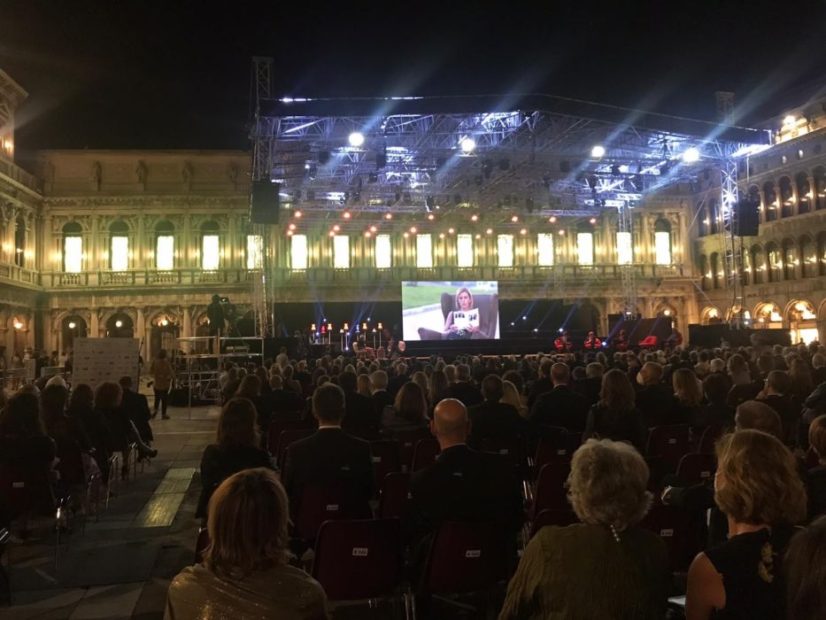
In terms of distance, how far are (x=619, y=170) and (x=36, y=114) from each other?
31127mm

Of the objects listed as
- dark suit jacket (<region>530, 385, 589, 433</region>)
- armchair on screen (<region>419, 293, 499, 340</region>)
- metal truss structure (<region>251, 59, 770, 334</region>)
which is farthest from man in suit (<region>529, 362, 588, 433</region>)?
armchair on screen (<region>419, 293, 499, 340</region>)

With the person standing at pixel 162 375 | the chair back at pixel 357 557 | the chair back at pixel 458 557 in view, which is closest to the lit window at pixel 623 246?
the person standing at pixel 162 375

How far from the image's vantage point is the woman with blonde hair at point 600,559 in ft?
7.48

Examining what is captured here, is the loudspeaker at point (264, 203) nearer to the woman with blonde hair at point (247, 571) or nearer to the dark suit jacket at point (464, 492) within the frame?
the dark suit jacket at point (464, 492)

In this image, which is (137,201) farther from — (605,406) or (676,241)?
(605,406)

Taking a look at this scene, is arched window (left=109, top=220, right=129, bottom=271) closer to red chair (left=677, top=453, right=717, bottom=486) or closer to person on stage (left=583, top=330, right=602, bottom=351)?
person on stage (left=583, top=330, right=602, bottom=351)

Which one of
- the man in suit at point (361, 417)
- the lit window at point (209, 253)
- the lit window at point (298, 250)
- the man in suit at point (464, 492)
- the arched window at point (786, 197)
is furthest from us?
the lit window at point (298, 250)

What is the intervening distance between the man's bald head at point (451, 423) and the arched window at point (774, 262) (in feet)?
117

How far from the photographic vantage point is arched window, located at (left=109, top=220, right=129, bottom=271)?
35.7 m

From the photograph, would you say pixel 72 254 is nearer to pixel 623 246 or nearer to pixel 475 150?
pixel 475 150

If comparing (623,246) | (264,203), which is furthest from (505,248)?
(264,203)

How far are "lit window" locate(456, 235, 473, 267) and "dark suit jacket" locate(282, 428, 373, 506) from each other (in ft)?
113

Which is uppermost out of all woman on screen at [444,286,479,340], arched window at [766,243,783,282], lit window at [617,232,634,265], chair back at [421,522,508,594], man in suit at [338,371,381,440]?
lit window at [617,232,634,265]

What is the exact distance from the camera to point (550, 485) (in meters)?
4.99
